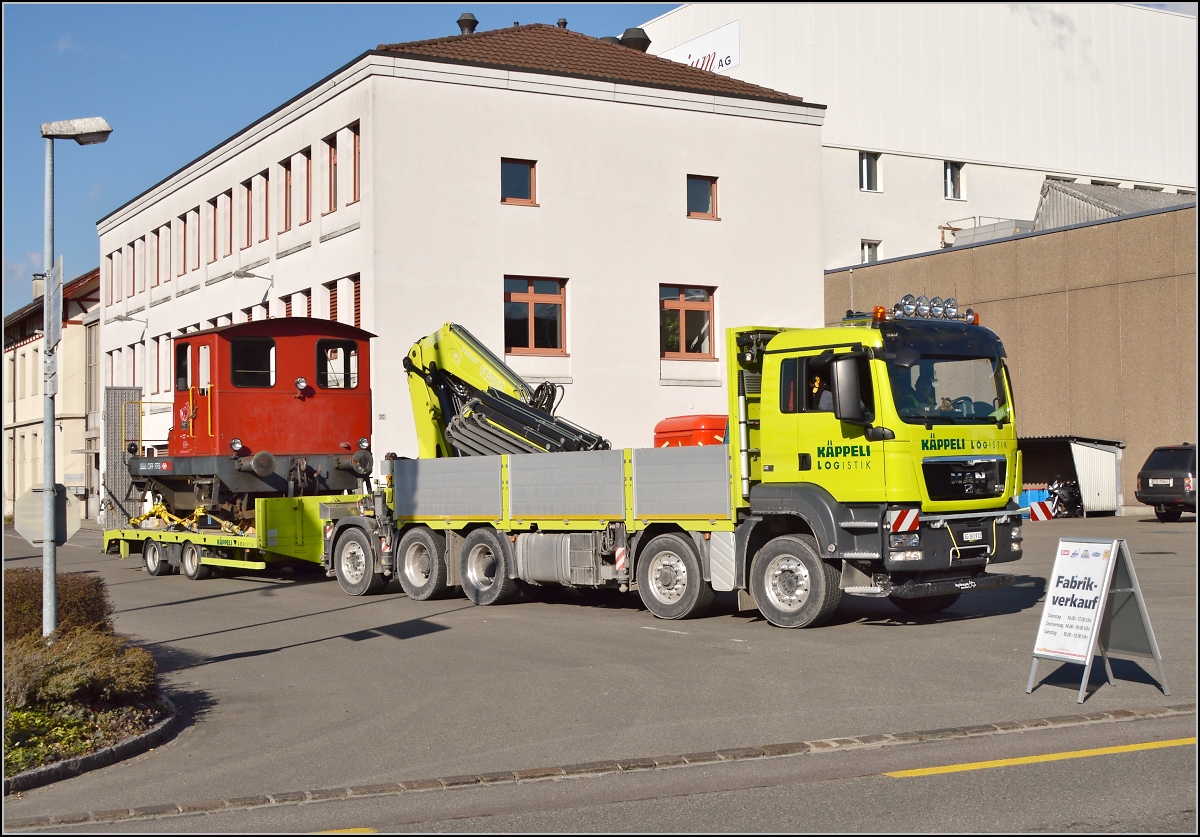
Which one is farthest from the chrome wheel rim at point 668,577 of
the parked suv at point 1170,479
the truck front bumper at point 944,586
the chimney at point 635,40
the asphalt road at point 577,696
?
the chimney at point 635,40

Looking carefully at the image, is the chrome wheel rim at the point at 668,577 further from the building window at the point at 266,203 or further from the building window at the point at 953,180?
the building window at the point at 953,180

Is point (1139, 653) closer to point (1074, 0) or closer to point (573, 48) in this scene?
point (1074, 0)

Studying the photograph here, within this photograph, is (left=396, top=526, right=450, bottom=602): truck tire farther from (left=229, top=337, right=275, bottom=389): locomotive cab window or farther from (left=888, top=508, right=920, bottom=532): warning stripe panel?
(left=888, top=508, right=920, bottom=532): warning stripe panel

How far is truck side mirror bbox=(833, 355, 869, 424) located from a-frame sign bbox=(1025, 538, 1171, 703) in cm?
347

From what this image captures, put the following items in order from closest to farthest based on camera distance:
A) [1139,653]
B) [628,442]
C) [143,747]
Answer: [143,747]
[1139,653]
[628,442]

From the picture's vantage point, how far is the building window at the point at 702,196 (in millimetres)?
32812

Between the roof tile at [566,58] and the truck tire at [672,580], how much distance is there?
17.2m

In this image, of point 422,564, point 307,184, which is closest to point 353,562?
point 422,564

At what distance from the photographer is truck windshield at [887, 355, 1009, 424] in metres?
13.5

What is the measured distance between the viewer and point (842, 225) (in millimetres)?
49219

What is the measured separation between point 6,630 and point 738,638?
690 centimetres

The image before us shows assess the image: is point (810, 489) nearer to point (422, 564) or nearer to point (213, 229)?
point (422, 564)

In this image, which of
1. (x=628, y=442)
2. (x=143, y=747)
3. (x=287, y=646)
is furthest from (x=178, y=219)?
(x=143, y=747)

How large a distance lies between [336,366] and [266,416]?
164cm
